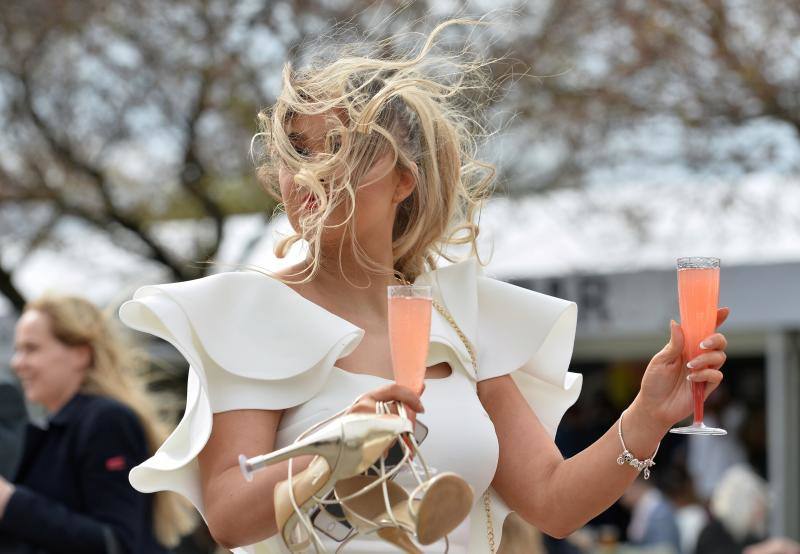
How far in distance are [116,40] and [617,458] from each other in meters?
9.98

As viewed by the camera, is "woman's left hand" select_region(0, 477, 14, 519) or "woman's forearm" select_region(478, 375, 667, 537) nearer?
"woman's forearm" select_region(478, 375, 667, 537)

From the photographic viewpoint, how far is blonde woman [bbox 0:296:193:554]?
12.7 ft

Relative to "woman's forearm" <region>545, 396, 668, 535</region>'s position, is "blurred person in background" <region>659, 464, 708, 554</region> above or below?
below

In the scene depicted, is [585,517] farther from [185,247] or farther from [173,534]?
[185,247]

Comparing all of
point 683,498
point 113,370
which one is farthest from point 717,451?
Answer: point 113,370

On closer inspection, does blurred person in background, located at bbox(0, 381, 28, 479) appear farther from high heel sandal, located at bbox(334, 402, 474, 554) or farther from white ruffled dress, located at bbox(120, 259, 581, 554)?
high heel sandal, located at bbox(334, 402, 474, 554)

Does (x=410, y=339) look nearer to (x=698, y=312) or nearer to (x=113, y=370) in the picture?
(x=698, y=312)

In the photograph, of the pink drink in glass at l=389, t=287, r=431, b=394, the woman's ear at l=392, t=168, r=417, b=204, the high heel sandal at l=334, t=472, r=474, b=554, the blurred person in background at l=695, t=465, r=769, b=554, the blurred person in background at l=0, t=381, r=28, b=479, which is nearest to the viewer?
the high heel sandal at l=334, t=472, r=474, b=554

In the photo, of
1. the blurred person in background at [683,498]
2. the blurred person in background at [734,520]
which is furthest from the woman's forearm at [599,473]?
the blurred person in background at [683,498]

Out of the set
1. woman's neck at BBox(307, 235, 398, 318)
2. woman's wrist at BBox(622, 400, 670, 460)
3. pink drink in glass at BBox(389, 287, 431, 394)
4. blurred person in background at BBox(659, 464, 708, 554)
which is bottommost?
blurred person in background at BBox(659, 464, 708, 554)

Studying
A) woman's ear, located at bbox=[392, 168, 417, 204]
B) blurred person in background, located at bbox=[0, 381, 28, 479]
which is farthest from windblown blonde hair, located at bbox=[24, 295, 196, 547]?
woman's ear, located at bbox=[392, 168, 417, 204]

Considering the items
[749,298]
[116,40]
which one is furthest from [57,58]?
[749,298]

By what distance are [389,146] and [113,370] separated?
2517 mm

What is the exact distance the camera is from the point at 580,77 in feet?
36.3
